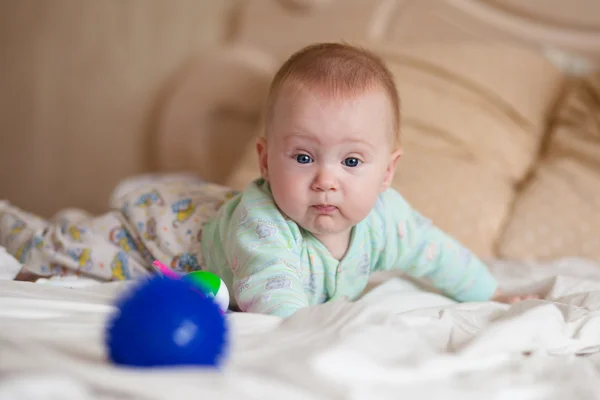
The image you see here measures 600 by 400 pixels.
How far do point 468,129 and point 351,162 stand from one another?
2.76 feet

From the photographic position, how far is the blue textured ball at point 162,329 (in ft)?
2.11

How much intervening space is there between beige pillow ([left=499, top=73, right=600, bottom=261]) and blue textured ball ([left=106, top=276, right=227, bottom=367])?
3.68 ft

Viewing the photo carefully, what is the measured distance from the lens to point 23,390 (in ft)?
1.96

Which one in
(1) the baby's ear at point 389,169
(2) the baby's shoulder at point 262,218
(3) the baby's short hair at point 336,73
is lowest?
(2) the baby's shoulder at point 262,218

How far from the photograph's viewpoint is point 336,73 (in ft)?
3.56

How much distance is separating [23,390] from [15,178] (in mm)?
2321

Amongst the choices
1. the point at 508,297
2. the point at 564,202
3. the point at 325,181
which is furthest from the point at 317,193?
the point at 564,202

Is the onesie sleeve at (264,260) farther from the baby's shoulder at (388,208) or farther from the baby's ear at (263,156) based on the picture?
the baby's shoulder at (388,208)

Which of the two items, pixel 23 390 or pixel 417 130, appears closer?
pixel 23 390

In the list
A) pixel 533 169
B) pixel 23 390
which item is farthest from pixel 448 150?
pixel 23 390

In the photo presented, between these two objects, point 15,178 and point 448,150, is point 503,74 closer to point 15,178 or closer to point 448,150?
point 448,150

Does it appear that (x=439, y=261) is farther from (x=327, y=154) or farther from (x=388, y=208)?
(x=327, y=154)

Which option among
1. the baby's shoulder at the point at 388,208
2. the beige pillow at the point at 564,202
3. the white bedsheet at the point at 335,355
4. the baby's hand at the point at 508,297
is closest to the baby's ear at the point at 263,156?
the baby's shoulder at the point at 388,208

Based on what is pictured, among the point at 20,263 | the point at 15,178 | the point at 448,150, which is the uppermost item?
the point at 448,150
